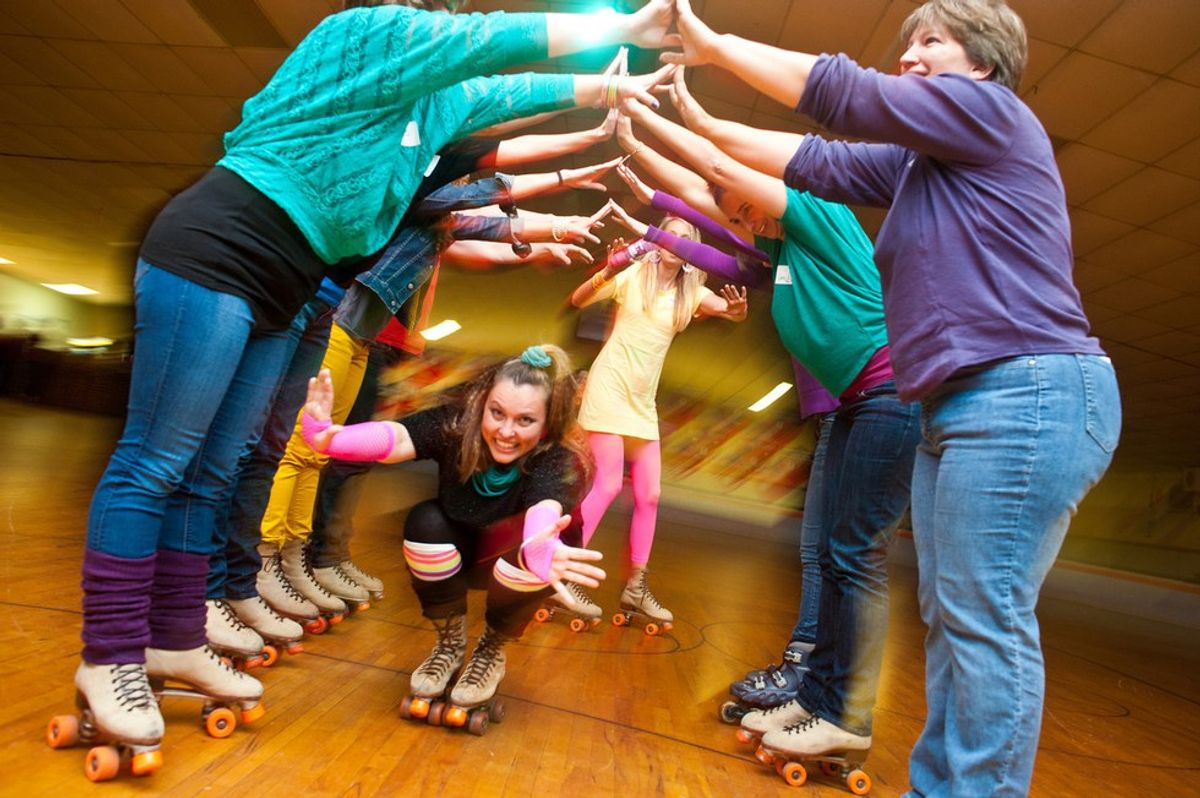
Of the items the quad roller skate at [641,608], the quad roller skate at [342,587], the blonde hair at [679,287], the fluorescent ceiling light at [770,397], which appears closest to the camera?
the quad roller skate at [342,587]

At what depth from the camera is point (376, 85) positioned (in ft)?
3.72

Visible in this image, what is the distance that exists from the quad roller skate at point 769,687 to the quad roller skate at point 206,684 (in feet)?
3.55

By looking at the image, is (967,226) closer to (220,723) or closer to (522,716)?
(522,716)

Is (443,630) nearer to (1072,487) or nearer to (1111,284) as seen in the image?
(1072,487)

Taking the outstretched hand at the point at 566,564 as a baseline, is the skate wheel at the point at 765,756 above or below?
below

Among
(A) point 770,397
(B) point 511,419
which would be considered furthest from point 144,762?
(A) point 770,397

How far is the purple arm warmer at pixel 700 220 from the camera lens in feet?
6.54

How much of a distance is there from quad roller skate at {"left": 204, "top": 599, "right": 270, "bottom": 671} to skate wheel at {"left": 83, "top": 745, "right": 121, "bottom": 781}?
411mm

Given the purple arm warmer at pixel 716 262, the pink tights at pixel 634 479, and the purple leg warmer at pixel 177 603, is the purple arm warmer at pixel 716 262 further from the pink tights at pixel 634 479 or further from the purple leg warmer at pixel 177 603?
the purple leg warmer at pixel 177 603

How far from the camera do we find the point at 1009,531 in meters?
0.95

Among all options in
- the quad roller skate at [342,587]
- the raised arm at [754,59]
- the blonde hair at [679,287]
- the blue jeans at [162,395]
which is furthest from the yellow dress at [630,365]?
the blue jeans at [162,395]

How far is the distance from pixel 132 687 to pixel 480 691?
608 mm

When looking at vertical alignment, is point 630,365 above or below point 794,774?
above

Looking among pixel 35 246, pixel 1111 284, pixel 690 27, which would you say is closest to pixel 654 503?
pixel 690 27
